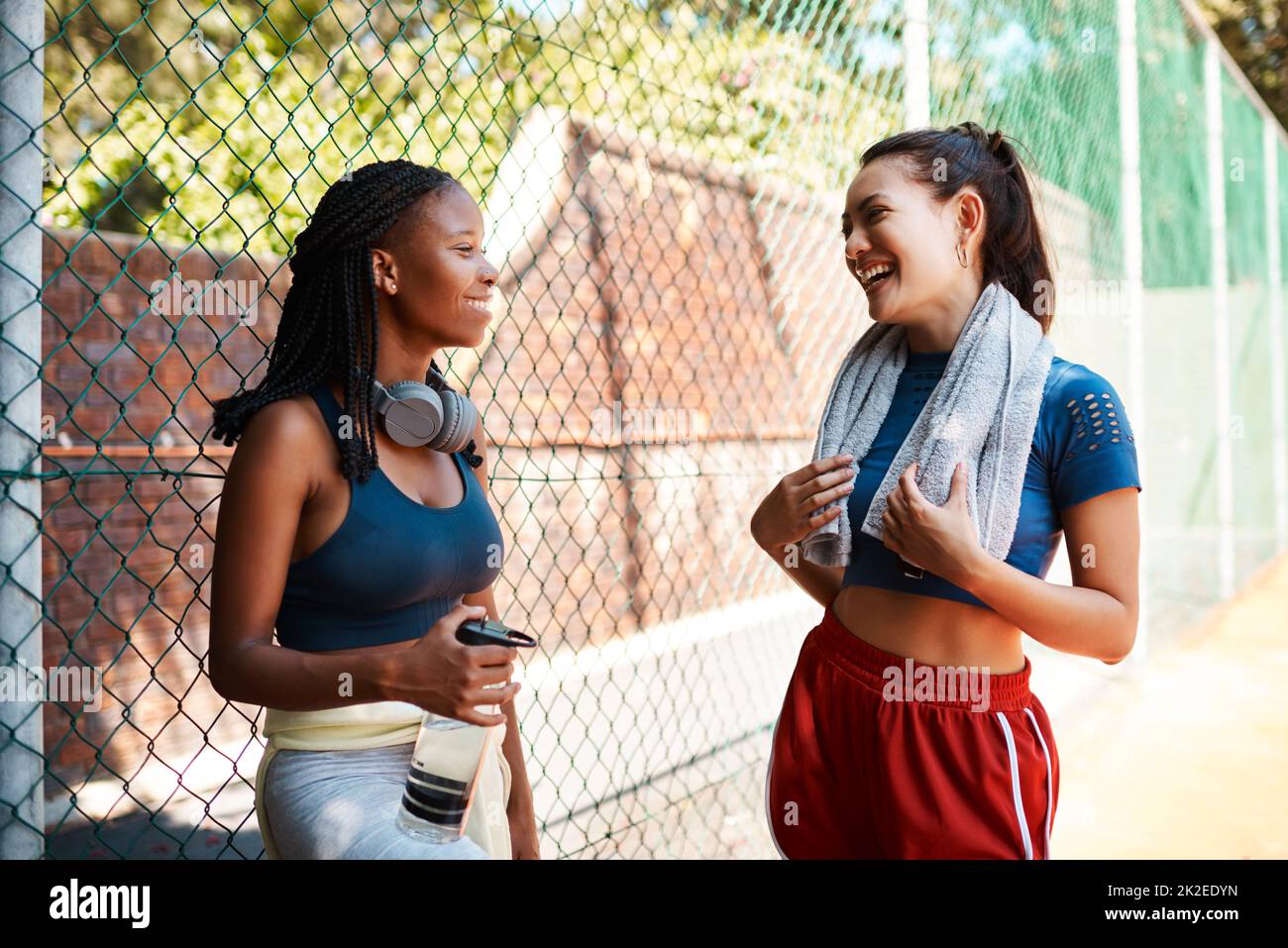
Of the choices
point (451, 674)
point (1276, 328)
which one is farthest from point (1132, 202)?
point (1276, 328)

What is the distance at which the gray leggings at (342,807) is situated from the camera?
161 cm

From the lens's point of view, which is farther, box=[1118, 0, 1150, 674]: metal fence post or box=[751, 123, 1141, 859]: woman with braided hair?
box=[1118, 0, 1150, 674]: metal fence post

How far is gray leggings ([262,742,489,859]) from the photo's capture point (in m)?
1.61

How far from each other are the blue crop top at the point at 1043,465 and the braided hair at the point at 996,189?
19cm

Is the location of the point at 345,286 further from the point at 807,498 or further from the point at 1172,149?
the point at 1172,149

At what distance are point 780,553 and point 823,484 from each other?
268mm

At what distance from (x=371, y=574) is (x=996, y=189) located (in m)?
1.35

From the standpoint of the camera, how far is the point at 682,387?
6.15 meters

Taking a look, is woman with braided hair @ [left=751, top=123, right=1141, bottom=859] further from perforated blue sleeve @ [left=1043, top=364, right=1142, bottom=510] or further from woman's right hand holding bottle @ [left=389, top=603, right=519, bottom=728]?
woman's right hand holding bottle @ [left=389, top=603, right=519, bottom=728]

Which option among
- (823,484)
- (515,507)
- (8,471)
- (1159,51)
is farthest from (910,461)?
(1159,51)

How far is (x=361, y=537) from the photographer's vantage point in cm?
169

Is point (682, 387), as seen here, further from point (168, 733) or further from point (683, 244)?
point (168, 733)

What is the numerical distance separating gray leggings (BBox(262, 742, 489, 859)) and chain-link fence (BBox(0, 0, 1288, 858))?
0.50 m

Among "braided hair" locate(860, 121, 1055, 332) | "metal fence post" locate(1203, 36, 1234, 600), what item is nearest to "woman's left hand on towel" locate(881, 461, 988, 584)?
"braided hair" locate(860, 121, 1055, 332)
